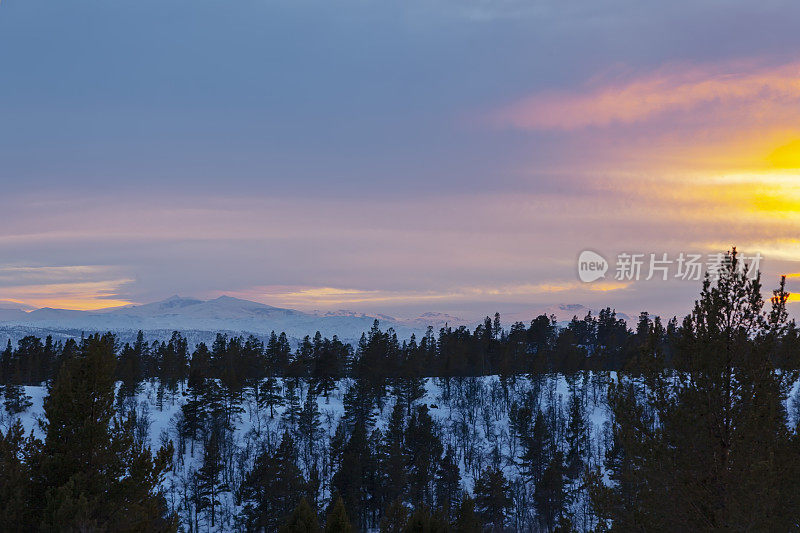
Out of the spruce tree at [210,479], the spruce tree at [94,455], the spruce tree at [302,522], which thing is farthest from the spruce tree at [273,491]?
the spruce tree at [94,455]

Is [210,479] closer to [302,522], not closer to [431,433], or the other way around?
[431,433]

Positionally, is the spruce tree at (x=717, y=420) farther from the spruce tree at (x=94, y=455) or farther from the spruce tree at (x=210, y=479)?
the spruce tree at (x=210, y=479)

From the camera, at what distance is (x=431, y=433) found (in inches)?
3105

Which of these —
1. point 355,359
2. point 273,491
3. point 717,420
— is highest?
point 717,420

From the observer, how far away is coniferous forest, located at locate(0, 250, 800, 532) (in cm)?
1374

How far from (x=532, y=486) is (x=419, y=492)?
25118mm

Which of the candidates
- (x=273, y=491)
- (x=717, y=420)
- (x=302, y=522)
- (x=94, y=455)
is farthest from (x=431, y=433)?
(x=717, y=420)

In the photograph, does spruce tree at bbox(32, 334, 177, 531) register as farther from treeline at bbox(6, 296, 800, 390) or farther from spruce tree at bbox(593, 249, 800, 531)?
treeline at bbox(6, 296, 800, 390)

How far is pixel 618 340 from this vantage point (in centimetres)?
13688

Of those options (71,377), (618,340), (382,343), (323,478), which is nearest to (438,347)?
(382,343)

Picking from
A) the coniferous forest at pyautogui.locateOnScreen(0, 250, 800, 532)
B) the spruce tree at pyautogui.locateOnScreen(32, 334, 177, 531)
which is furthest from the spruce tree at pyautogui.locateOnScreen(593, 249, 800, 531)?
the spruce tree at pyautogui.locateOnScreen(32, 334, 177, 531)

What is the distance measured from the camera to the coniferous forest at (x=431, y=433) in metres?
13.7

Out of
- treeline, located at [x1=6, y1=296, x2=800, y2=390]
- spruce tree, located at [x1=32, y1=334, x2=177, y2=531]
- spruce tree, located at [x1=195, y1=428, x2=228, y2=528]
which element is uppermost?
spruce tree, located at [x1=32, y1=334, x2=177, y2=531]

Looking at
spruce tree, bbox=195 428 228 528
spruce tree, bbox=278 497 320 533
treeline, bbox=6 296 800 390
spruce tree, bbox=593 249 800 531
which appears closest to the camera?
spruce tree, bbox=593 249 800 531
